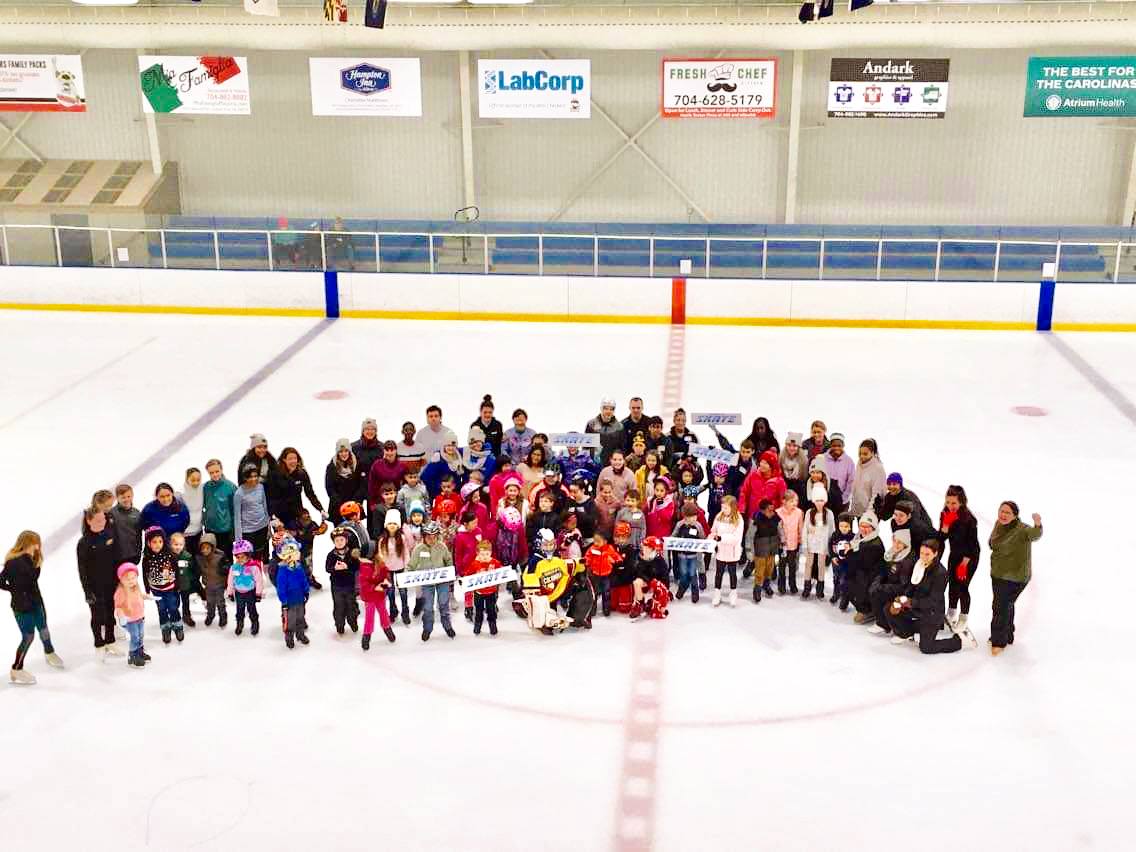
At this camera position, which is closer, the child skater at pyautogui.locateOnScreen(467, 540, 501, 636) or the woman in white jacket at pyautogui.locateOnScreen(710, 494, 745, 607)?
the child skater at pyautogui.locateOnScreen(467, 540, 501, 636)

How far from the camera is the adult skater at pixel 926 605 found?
9.01 m

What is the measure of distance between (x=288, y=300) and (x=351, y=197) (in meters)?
7.43

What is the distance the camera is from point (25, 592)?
28.2 ft

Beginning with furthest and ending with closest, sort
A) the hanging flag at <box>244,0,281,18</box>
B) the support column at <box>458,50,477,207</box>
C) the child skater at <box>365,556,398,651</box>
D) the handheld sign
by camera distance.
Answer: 1. the support column at <box>458,50,477,207</box>
2. the hanging flag at <box>244,0,281,18</box>
3. the handheld sign
4. the child skater at <box>365,556,398,651</box>

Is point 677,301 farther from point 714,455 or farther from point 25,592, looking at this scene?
point 25,592

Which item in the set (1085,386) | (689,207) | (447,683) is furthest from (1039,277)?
(447,683)

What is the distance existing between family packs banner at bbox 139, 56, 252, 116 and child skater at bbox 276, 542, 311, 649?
60.6 ft

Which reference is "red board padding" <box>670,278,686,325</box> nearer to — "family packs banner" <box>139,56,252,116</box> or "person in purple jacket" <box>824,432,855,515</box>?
"family packs banner" <box>139,56,252,116</box>

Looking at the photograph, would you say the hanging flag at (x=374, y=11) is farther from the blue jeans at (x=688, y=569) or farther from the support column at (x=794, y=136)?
the blue jeans at (x=688, y=569)

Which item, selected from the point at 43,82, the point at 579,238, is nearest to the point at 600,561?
the point at 579,238

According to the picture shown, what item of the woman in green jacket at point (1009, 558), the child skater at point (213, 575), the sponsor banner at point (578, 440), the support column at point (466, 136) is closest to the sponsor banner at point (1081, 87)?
the support column at point (466, 136)

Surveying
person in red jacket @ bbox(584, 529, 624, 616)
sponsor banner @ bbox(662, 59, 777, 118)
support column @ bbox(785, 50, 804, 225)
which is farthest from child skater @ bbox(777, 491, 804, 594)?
support column @ bbox(785, 50, 804, 225)

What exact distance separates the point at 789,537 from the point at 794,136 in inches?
719

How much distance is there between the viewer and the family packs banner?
82.4 ft
